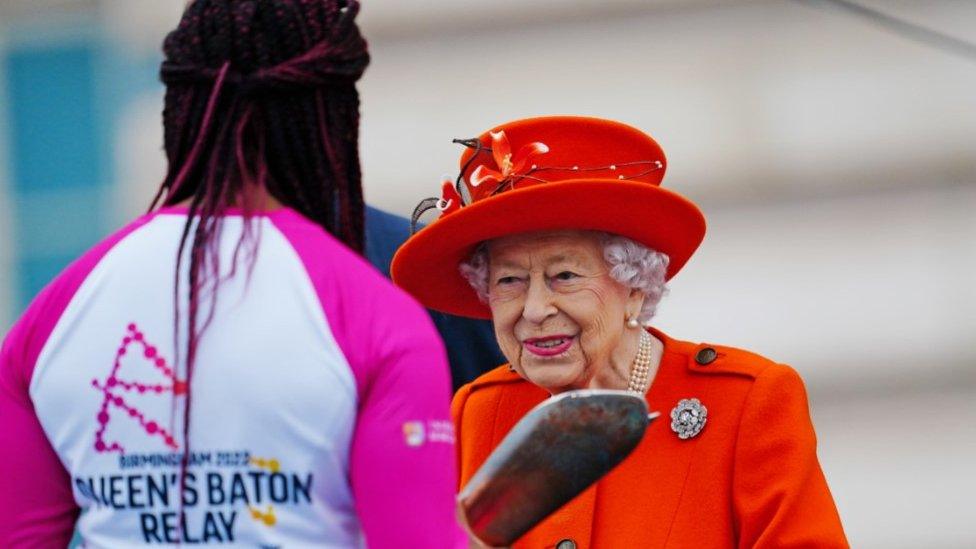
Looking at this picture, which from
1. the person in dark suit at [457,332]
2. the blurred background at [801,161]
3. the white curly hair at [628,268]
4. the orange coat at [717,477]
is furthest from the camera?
the blurred background at [801,161]

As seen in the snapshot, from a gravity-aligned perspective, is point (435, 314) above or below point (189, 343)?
below

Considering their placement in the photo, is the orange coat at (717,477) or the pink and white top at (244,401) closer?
the pink and white top at (244,401)

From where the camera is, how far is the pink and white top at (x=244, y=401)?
82.0 inches

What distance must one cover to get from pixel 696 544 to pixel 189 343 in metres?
1.47

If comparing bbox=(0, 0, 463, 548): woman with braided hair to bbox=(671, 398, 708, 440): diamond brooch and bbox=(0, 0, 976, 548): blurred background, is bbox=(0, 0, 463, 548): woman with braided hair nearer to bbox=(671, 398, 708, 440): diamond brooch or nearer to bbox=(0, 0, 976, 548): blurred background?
bbox=(671, 398, 708, 440): diamond brooch

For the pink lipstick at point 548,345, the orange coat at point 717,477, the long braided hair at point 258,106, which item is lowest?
the orange coat at point 717,477

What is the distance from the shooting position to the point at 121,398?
214 centimetres

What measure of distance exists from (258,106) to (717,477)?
4.74 ft

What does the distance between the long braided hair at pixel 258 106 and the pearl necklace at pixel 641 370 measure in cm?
136

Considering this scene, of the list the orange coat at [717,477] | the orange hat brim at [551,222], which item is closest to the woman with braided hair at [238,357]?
the orange hat brim at [551,222]

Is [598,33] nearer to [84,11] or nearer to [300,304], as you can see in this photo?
[84,11]

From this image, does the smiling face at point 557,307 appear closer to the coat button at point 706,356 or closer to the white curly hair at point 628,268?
the white curly hair at point 628,268

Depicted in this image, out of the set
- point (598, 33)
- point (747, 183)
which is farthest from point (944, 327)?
point (598, 33)

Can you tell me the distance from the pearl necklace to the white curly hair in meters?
0.05
